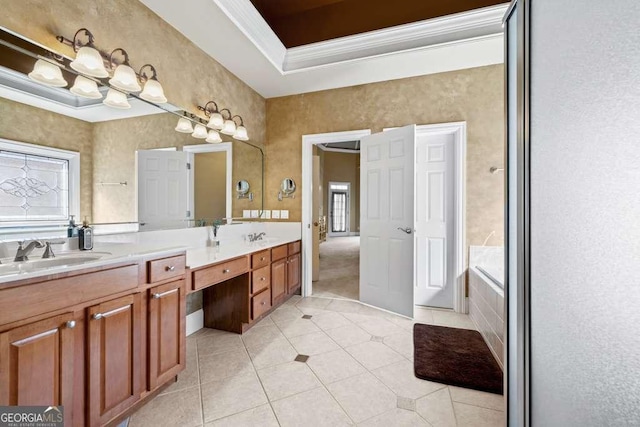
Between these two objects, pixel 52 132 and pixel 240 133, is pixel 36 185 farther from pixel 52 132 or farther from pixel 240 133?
pixel 240 133

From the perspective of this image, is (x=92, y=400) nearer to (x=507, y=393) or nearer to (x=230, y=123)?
(x=507, y=393)

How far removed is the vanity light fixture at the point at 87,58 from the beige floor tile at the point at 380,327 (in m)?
2.93

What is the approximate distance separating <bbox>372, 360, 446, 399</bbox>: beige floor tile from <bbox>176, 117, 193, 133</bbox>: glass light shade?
263 centimetres

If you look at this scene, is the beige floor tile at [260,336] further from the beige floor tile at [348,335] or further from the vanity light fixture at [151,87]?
the vanity light fixture at [151,87]

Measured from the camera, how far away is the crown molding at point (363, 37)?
2.30 m

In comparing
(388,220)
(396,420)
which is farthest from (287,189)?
(396,420)

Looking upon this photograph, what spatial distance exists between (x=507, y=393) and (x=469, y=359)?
4.68 feet

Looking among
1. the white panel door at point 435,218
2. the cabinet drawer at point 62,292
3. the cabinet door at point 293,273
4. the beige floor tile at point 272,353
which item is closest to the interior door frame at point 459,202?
the white panel door at point 435,218

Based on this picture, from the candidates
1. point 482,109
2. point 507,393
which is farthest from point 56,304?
point 482,109

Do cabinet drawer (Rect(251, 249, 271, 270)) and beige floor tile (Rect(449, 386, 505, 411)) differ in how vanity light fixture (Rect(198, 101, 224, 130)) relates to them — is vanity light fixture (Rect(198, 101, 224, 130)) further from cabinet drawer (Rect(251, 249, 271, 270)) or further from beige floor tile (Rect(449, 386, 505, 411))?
beige floor tile (Rect(449, 386, 505, 411))

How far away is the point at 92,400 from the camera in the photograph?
1.23 m

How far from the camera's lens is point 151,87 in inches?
78.5

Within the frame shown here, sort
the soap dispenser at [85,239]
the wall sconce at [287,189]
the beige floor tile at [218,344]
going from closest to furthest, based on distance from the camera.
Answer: the soap dispenser at [85,239] → the beige floor tile at [218,344] → the wall sconce at [287,189]

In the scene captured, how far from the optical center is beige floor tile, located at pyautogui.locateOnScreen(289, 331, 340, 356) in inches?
86.7
